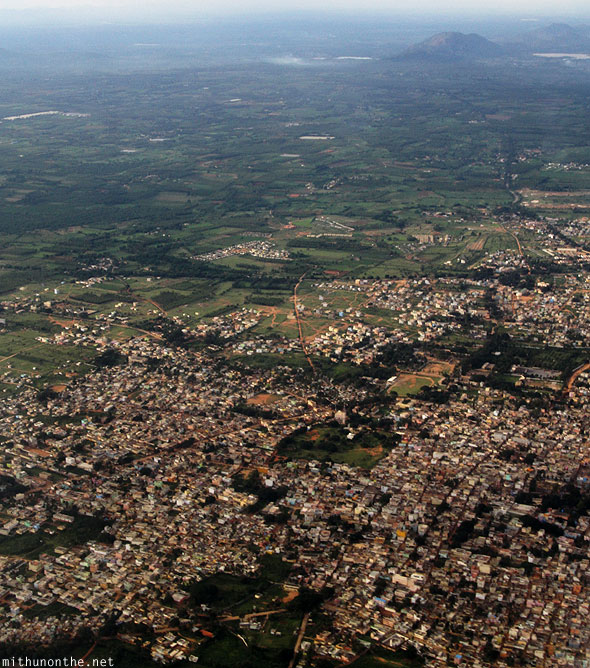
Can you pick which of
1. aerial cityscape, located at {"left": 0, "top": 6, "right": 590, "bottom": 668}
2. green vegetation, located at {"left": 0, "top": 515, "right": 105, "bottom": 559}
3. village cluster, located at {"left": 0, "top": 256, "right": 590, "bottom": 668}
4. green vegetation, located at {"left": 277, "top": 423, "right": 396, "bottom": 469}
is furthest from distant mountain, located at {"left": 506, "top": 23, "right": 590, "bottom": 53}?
green vegetation, located at {"left": 0, "top": 515, "right": 105, "bottom": 559}

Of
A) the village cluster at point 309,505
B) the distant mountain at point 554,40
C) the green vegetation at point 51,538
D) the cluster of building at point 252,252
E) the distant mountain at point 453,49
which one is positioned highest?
the distant mountain at point 554,40

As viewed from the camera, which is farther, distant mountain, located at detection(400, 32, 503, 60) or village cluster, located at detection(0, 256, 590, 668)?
distant mountain, located at detection(400, 32, 503, 60)

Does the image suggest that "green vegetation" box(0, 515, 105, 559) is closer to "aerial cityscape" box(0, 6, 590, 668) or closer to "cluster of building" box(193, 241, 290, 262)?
"aerial cityscape" box(0, 6, 590, 668)

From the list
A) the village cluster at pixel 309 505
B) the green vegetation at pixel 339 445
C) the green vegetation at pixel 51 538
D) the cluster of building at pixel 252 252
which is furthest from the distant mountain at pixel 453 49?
the green vegetation at pixel 51 538

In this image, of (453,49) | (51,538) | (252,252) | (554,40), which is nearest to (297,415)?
(51,538)

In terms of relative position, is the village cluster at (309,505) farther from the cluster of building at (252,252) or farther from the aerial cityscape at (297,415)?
the cluster of building at (252,252)

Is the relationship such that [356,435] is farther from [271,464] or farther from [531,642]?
[531,642]

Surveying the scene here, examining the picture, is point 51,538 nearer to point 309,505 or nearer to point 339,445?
point 309,505
